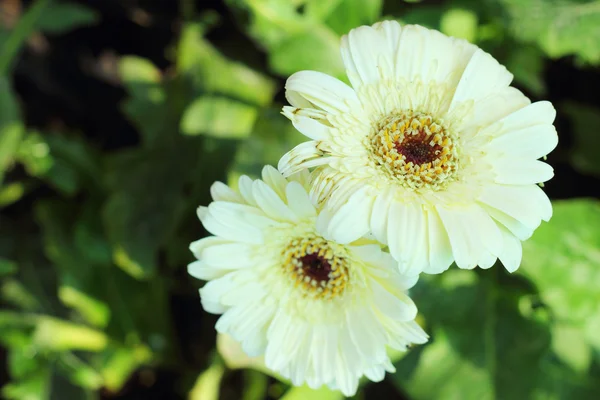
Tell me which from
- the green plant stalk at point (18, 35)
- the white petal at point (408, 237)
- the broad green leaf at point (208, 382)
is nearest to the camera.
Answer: the white petal at point (408, 237)

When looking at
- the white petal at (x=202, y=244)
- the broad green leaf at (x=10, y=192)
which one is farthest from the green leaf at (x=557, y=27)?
the broad green leaf at (x=10, y=192)

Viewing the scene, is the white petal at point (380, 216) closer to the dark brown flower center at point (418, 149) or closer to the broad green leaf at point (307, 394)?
the dark brown flower center at point (418, 149)

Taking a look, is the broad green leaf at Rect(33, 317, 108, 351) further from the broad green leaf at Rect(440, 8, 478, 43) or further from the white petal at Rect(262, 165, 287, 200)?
the broad green leaf at Rect(440, 8, 478, 43)

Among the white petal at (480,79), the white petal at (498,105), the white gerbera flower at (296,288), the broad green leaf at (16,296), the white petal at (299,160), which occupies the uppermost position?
the white petal at (480,79)

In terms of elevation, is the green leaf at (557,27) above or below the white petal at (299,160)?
above

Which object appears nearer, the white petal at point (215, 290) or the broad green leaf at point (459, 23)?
the white petal at point (215, 290)

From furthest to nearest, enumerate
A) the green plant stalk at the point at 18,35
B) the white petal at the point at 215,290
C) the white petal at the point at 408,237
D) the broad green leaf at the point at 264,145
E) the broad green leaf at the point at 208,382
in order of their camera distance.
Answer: the green plant stalk at the point at 18,35, the broad green leaf at the point at 208,382, the broad green leaf at the point at 264,145, the white petal at the point at 215,290, the white petal at the point at 408,237

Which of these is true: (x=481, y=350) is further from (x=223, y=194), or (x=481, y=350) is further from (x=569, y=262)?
(x=223, y=194)

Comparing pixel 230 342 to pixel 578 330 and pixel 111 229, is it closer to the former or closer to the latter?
pixel 111 229
